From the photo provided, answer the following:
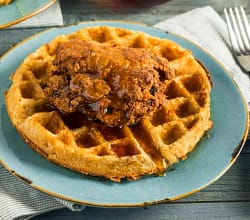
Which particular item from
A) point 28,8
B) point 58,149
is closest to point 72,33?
point 28,8

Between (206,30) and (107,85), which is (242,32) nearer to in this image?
(206,30)

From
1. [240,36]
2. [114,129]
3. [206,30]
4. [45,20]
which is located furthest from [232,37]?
[114,129]

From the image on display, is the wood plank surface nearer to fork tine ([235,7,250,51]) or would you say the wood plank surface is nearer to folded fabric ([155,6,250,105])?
folded fabric ([155,6,250,105])

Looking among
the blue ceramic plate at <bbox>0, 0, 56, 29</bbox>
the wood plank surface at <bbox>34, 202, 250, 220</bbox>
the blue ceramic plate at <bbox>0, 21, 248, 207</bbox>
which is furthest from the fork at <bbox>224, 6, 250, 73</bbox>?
the blue ceramic plate at <bbox>0, 0, 56, 29</bbox>

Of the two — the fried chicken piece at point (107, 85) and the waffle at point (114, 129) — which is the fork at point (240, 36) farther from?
the fried chicken piece at point (107, 85)

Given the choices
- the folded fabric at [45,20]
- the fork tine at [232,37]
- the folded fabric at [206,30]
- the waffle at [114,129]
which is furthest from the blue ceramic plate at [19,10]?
the fork tine at [232,37]
